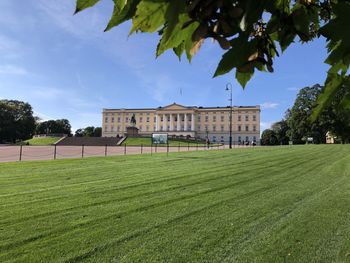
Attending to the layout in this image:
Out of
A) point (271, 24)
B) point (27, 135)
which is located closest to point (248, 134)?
point (27, 135)

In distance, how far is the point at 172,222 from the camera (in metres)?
6.95

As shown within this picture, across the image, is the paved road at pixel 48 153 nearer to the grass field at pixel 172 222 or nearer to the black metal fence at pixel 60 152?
the black metal fence at pixel 60 152

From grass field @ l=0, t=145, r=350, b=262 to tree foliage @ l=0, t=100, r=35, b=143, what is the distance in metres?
103

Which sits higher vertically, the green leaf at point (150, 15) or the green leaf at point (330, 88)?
the green leaf at point (150, 15)

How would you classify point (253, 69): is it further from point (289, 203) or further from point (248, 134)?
point (248, 134)

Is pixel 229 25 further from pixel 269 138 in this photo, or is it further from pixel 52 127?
pixel 52 127

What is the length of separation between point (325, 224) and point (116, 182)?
6858 millimetres

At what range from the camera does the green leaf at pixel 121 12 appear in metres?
0.99

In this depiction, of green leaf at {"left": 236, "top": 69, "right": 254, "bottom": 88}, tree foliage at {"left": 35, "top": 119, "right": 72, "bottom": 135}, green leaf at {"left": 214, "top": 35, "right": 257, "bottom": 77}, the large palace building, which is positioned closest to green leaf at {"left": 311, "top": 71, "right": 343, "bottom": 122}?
green leaf at {"left": 236, "top": 69, "right": 254, "bottom": 88}

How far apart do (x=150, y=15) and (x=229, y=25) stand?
196mm

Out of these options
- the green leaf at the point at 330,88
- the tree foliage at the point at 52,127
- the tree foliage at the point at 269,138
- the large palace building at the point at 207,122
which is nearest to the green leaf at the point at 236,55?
the green leaf at the point at 330,88

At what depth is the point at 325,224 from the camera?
7.02 meters

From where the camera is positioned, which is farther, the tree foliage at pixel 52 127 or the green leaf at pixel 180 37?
the tree foliage at pixel 52 127

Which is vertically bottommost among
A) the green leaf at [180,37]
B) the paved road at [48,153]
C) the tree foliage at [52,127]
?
the paved road at [48,153]
